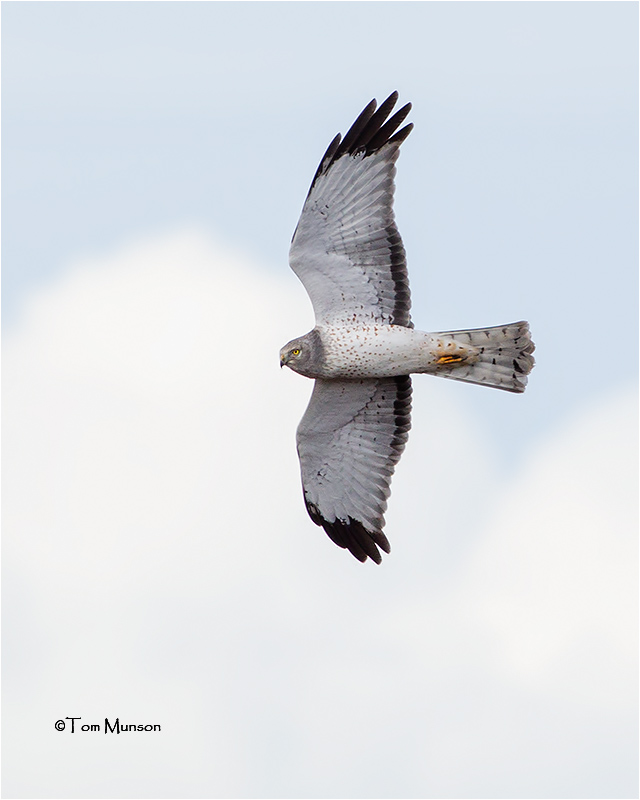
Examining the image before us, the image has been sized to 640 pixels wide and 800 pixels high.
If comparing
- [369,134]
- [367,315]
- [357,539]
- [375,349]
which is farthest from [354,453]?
[369,134]

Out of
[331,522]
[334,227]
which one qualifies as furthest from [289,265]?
[331,522]

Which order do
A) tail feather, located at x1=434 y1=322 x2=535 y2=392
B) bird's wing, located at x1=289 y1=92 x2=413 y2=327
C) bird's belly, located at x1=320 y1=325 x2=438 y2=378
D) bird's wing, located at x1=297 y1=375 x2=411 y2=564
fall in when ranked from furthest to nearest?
bird's wing, located at x1=297 y1=375 x2=411 y2=564 → tail feather, located at x1=434 y1=322 x2=535 y2=392 → bird's belly, located at x1=320 y1=325 x2=438 y2=378 → bird's wing, located at x1=289 y1=92 x2=413 y2=327

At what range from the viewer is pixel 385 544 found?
51.1 feet

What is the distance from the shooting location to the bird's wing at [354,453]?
49.8ft

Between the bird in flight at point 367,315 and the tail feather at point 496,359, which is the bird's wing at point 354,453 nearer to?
the bird in flight at point 367,315

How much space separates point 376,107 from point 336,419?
292 centimetres

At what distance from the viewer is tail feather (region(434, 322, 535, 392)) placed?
579 inches

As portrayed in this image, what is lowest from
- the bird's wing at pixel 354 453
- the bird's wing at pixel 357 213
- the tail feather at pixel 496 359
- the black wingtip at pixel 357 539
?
the black wingtip at pixel 357 539

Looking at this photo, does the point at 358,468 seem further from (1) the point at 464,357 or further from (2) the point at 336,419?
(1) the point at 464,357

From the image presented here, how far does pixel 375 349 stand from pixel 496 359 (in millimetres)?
1134

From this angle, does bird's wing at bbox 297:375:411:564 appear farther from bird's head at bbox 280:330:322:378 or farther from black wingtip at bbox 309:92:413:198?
black wingtip at bbox 309:92:413:198

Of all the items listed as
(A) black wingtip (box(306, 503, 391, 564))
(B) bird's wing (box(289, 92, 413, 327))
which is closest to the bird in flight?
(B) bird's wing (box(289, 92, 413, 327))

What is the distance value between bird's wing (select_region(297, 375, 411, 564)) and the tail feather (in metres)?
0.63

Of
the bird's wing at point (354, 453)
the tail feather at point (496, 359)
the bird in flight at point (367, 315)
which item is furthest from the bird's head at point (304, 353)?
the tail feather at point (496, 359)
